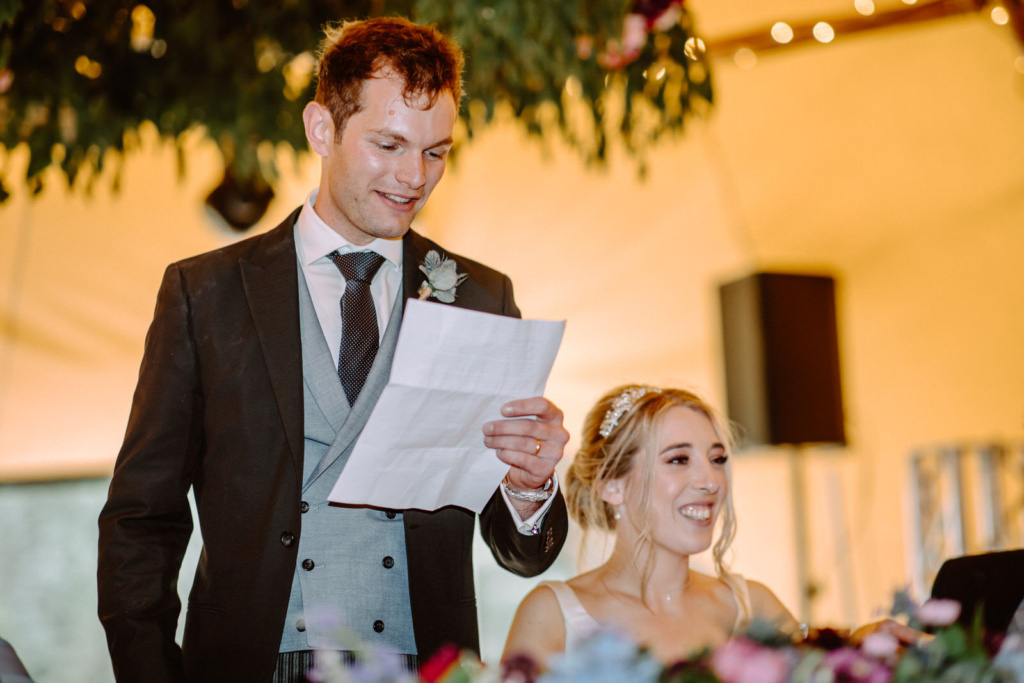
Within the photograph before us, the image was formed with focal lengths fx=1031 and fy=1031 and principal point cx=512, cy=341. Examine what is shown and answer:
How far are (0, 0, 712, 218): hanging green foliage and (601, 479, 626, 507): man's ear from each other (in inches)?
34.4

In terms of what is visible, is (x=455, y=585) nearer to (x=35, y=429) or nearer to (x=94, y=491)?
(x=94, y=491)

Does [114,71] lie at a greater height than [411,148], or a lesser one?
greater

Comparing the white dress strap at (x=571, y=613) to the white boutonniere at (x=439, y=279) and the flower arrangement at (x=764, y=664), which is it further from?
the flower arrangement at (x=764, y=664)

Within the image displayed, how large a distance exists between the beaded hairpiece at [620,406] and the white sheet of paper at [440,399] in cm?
100

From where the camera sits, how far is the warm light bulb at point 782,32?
176 inches

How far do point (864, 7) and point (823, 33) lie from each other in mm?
378

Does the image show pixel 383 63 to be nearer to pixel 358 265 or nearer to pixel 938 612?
pixel 358 265

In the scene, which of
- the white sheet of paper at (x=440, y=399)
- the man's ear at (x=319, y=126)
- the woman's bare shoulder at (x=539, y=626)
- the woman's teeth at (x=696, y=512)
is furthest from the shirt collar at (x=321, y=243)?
the woman's teeth at (x=696, y=512)

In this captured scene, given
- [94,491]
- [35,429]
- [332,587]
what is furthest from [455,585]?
[35,429]

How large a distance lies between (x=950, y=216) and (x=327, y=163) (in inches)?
189

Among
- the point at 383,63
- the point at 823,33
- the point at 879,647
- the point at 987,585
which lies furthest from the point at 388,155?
the point at 823,33

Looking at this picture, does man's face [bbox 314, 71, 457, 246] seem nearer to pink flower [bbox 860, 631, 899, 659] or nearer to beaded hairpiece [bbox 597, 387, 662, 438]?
pink flower [bbox 860, 631, 899, 659]

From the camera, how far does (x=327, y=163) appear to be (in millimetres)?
1609

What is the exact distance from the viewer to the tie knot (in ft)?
5.26
